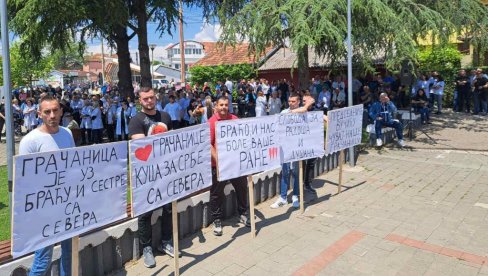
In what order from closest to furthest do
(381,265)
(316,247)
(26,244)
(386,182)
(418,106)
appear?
1. (26,244)
2. (381,265)
3. (316,247)
4. (386,182)
5. (418,106)

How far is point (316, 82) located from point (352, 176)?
11417 millimetres

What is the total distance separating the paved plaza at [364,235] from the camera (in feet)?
15.4

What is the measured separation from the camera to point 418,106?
52.0 ft

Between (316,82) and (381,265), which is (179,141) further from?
(316,82)

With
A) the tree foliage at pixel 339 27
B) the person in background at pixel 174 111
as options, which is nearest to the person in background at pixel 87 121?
the person in background at pixel 174 111

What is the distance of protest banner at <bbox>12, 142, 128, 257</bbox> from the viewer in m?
3.27

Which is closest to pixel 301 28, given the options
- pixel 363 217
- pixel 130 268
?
pixel 363 217

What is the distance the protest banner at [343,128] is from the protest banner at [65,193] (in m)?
4.05

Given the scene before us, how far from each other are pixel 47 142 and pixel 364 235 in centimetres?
397

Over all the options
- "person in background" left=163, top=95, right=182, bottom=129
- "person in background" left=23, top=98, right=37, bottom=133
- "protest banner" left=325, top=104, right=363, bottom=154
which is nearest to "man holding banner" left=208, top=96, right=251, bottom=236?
"protest banner" left=325, top=104, right=363, bottom=154

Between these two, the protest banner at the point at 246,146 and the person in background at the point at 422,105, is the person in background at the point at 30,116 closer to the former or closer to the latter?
the protest banner at the point at 246,146

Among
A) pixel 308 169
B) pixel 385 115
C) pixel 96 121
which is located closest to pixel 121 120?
pixel 96 121

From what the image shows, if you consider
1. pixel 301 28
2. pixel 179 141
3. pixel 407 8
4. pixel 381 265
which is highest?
pixel 407 8

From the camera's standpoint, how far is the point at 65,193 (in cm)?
360
